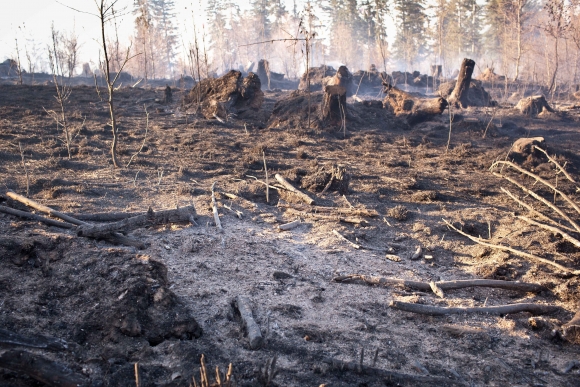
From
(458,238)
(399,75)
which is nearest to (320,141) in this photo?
(458,238)

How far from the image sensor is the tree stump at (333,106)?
13.7 m

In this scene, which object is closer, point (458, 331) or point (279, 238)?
point (458, 331)

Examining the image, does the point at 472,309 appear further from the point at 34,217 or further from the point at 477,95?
the point at 477,95

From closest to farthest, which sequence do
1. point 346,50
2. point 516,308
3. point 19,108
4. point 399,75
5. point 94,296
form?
point 94,296, point 516,308, point 19,108, point 399,75, point 346,50

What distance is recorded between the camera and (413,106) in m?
15.9

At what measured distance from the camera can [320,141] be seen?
12141mm

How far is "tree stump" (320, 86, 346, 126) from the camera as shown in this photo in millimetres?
13688

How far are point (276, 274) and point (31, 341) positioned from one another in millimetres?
2323

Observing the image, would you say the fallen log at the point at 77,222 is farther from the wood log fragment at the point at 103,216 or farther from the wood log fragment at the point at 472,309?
the wood log fragment at the point at 472,309

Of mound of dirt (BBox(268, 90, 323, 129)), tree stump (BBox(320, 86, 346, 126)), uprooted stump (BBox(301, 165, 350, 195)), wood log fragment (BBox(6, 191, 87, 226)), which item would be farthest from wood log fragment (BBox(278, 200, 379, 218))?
tree stump (BBox(320, 86, 346, 126))

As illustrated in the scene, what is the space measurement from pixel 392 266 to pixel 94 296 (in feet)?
10.1

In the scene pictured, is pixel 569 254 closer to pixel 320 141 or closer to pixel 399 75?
pixel 320 141

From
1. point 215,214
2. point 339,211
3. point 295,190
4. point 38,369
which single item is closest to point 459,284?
point 339,211

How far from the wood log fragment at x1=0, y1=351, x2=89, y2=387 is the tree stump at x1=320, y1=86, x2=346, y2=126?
1199 centimetres
